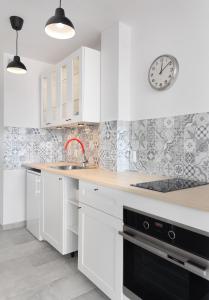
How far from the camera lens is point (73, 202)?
2.05m

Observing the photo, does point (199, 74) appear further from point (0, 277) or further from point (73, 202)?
point (0, 277)

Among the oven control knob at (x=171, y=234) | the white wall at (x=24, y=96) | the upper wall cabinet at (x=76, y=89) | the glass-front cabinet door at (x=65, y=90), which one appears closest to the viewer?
the oven control knob at (x=171, y=234)

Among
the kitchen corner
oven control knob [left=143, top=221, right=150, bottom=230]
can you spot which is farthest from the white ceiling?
oven control knob [left=143, top=221, right=150, bottom=230]

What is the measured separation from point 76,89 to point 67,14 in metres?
0.73

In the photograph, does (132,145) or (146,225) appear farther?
(132,145)

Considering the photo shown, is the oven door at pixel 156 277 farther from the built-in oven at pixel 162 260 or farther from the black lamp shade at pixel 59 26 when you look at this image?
the black lamp shade at pixel 59 26

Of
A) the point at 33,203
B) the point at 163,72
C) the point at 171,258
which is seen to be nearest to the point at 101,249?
the point at 171,258

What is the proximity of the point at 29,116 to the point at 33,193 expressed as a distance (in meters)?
1.12

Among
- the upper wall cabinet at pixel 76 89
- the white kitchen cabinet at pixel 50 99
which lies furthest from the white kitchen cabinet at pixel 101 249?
the white kitchen cabinet at pixel 50 99

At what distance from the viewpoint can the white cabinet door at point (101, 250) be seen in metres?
1.44

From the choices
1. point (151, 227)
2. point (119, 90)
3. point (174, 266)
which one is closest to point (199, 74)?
point (119, 90)

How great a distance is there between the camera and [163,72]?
6.16 feet

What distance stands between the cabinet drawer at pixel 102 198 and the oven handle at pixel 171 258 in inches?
5.9

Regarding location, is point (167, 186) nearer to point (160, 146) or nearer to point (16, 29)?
point (160, 146)
